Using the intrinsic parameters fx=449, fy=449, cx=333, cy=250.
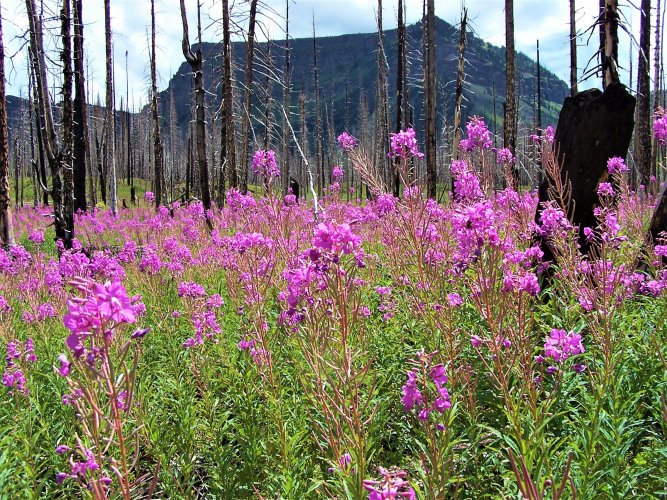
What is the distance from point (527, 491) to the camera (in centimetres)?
82

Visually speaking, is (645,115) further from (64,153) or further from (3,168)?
(3,168)

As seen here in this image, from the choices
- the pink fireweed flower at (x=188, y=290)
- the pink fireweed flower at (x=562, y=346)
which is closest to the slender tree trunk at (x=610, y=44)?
the pink fireweed flower at (x=562, y=346)

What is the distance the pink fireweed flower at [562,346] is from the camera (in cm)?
223

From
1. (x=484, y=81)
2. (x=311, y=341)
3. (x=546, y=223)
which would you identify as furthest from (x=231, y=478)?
(x=484, y=81)

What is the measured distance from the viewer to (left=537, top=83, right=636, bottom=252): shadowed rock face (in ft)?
15.9

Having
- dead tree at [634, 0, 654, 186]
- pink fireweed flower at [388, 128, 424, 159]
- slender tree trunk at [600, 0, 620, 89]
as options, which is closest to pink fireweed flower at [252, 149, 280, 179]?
pink fireweed flower at [388, 128, 424, 159]

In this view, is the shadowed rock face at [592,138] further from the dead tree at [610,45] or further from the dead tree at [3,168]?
the dead tree at [3,168]

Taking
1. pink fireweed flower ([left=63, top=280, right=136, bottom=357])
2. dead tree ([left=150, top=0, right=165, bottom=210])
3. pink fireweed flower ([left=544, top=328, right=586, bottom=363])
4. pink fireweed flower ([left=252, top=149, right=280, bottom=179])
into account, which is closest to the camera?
pink fireweed flower ([left=63, top=280, right=136, bottom=357])

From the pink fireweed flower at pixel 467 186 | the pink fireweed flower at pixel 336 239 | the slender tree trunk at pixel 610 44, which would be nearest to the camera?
the pink fireweed flower at pixel 336 239

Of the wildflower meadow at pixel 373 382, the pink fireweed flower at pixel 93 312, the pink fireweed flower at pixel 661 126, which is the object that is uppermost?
the pink fireweed flower at pixel 661 126

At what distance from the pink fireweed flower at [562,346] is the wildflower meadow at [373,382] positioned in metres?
0.01

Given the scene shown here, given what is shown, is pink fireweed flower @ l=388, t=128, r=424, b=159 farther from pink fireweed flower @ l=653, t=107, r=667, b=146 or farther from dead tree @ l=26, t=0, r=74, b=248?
dead tree @ l=26, t=0, r=74, b=248

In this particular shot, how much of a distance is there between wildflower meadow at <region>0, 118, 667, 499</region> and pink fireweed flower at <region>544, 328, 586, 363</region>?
1cm

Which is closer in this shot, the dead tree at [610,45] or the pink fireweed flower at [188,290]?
the pink fireweed flower at [188,290]
